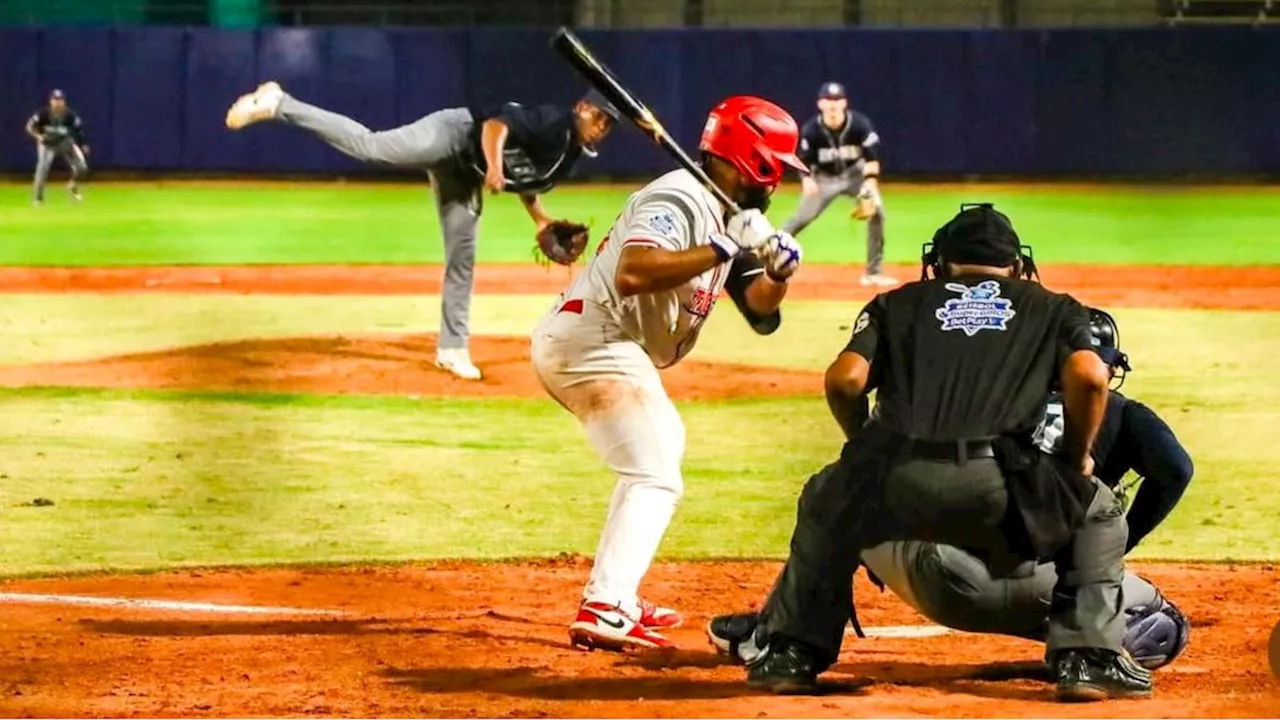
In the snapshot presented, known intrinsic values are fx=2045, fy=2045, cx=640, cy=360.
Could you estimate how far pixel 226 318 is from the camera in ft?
56.3

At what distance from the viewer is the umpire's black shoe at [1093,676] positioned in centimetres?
552

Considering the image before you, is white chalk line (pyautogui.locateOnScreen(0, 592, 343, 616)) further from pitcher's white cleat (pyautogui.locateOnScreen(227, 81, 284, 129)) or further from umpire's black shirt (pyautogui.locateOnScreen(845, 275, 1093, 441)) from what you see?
pitcher's white cleat (pyautogui.locateOnScreen(227, 81, 284, 129))

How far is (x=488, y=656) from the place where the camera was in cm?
649

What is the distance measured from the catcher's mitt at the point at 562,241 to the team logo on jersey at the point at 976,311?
6887 millimetres

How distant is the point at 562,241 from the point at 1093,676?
730 cm

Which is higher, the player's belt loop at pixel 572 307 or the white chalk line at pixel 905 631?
the player's belt loop at pixel 572 307

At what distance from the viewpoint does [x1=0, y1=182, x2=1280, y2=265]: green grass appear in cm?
2359

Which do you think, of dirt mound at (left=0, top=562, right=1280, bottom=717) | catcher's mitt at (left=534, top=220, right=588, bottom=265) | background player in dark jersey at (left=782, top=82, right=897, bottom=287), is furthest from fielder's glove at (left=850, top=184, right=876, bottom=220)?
dirt mound at (left=0, top=562, right=1280, bottom=717)

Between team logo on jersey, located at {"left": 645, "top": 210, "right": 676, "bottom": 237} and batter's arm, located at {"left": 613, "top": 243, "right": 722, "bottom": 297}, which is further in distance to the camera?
team logo on jersey, located at {"left": 645, "top": 210, "right": 676, "bottom": 237}

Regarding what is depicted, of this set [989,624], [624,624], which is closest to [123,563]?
[624,624]

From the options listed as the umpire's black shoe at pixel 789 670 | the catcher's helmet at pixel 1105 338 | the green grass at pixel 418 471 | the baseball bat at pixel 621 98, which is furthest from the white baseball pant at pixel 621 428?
the green grass at pixel 418 471

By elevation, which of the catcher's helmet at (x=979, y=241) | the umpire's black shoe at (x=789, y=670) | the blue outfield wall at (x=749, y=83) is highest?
the catcher's helmet at (x=979, y=241)

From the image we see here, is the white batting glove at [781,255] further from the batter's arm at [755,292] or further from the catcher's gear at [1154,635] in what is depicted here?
the catcher's gear at [1154,635]

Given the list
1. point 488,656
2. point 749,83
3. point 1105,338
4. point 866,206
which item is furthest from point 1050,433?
point 749,83
